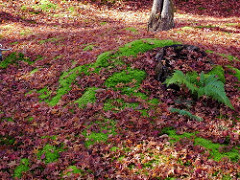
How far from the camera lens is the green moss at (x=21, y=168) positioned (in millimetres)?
4430

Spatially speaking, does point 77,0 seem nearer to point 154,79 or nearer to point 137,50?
point 137,50

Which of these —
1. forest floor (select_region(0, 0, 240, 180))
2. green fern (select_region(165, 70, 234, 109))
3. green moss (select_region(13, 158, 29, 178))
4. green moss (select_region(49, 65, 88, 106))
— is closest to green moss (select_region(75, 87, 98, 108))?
forest floor (select_region(0, 0, 240, 180))

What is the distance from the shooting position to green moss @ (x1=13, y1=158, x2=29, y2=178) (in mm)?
4430

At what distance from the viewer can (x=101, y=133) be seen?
206 inches

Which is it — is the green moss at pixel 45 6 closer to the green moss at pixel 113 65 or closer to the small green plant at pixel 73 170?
Answer: the green moss at pixel 113 65

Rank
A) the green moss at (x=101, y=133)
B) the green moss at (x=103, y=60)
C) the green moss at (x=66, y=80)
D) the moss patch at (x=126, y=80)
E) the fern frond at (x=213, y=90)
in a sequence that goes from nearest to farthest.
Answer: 1. the green moss at (x=101, y=133)
2. the fern frond at (x=213, y=90)
3. the moss patch at (x=126, y=80)
4. the green moss at (x=66, y=80)
5. the green moss at (x=103, y=60)

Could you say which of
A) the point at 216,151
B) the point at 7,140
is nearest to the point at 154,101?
the point at 216,151

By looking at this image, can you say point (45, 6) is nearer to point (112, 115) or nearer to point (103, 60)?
point (103, 60)

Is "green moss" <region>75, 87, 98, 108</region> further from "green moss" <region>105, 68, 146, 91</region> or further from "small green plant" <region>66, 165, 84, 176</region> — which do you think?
"small green plant" <region>66, 165, 84, 176</region>

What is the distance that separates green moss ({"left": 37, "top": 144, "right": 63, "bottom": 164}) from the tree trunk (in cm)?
890

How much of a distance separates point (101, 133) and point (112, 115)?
650 mm

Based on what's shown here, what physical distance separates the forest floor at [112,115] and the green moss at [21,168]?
0.07 feet

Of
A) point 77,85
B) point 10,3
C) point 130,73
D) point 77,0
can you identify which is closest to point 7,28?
point 10,3

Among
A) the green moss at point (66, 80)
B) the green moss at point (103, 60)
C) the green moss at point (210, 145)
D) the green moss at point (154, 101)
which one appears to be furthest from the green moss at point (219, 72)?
the green moss at point (66, 80)
